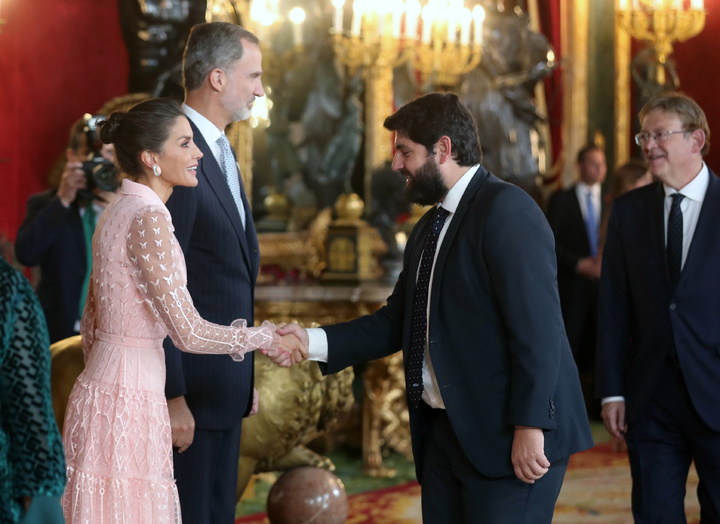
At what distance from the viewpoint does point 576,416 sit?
2.53 metres

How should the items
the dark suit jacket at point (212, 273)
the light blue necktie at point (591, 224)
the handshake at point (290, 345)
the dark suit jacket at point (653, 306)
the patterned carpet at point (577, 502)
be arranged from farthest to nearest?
the light blue necktie at point (591, 224) < the patterned carpet at point (577, 502) < the dark suit jacket at point (653, 306) < the handshake at point (290, 345) < the dark suit jacket at point (212, 273)

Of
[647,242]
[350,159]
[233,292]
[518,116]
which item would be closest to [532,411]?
[233,292]

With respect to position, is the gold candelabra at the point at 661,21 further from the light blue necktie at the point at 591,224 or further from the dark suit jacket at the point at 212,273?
the dark suit jacket at the point at 212,273

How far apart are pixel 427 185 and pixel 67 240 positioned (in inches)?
83.2

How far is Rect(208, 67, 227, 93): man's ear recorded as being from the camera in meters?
2.71

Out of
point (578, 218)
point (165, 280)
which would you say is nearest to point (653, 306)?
point (165, 280)

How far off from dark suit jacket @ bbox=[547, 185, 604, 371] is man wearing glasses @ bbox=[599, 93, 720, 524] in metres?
3.69

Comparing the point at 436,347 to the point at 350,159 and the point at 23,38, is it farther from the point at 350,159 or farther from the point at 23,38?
the point at 350,159

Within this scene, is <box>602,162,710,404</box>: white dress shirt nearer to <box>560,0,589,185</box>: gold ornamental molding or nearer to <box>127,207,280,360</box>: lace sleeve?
<box>127,207,280,360</box>: lace sleeve

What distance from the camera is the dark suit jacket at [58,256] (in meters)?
4.09

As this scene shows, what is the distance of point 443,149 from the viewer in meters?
2.58

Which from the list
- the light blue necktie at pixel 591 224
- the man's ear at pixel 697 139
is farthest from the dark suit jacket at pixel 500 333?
the light blue necktie at pixel 591 224

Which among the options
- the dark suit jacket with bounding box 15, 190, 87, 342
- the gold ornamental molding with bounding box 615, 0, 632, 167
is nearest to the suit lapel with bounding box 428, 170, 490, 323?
the dark suit jacket with bounding box 15, 190, 87, 342

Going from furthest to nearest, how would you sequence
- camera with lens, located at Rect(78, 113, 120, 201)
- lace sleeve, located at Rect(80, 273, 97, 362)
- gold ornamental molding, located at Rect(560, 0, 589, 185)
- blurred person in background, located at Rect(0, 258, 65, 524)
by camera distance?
1. gold ornamental molding, located at Rect(560, 0, 589, 185)
2. camera with lens, located at Rect(78, 113, 120, 201)
3. lace sleeve, located at Rect(80, 273, 97, 362)
4. blurred person in background, located at Rect(0, 258, 65, 524)
